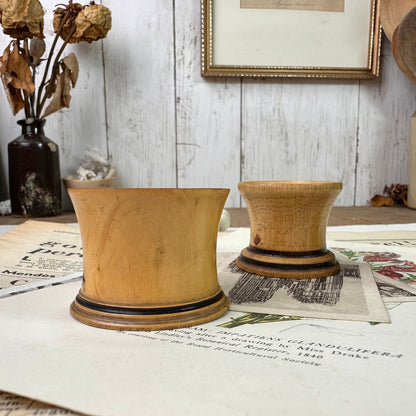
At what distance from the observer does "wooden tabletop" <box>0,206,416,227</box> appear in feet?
3.04

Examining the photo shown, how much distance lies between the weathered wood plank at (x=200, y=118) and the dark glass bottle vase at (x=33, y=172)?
343 millimetres

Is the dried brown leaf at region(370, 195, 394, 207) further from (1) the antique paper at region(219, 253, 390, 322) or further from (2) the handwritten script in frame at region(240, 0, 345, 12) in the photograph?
(1) the antique paper at region(219, 253, 390, 322)

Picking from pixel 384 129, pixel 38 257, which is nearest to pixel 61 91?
pixel 38 257

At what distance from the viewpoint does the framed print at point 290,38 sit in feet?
3.59

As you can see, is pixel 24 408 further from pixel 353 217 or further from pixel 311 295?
pixel 353 217

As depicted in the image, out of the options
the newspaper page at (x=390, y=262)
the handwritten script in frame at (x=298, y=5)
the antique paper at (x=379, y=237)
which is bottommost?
the antique paper at (x=379, y=237)

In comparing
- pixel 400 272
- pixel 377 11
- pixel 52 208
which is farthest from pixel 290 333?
pixel 377 11

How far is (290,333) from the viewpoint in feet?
1.08

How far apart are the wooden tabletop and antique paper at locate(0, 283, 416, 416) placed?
58 cm

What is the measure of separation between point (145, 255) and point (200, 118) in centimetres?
88

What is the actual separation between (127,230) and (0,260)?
290 mm

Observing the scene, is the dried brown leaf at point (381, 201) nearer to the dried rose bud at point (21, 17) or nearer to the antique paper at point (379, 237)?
the antique paper at point (379, 237)

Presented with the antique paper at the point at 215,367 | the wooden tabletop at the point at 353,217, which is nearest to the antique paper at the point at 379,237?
the wooden tabletop at the point at 353,217

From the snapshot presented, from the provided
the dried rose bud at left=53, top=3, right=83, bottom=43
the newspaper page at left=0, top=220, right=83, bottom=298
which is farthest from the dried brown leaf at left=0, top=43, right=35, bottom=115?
the newspaper page at left=0, top=220, right=83, bottom=298
